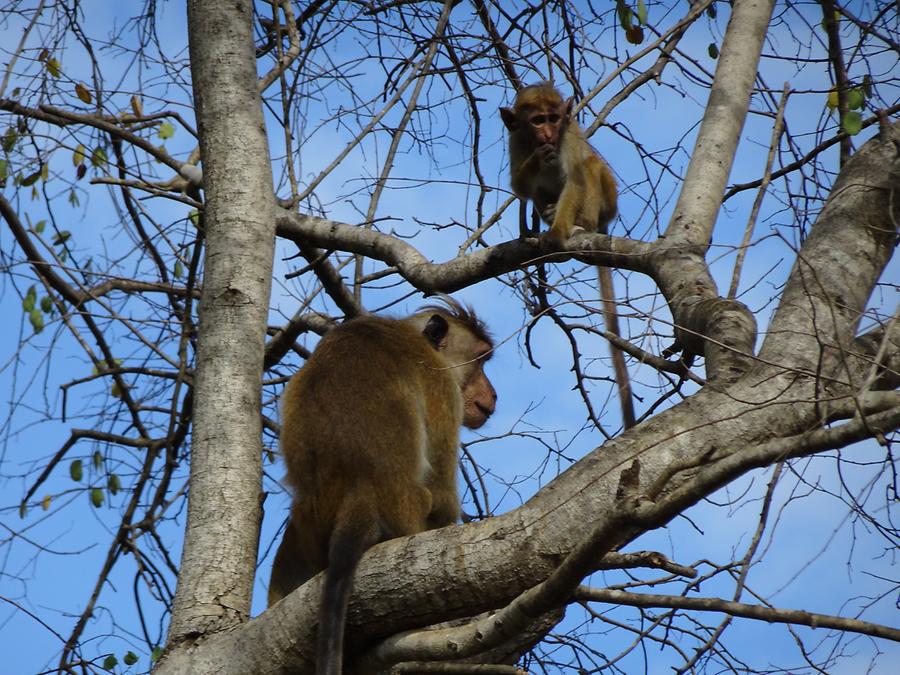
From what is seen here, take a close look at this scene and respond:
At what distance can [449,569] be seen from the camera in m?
3.45

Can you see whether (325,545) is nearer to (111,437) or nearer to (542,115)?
(111,437)

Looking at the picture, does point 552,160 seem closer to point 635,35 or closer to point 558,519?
point 635,35

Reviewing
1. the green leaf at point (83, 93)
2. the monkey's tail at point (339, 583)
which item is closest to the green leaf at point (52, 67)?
the green leaf at point (83, 93)

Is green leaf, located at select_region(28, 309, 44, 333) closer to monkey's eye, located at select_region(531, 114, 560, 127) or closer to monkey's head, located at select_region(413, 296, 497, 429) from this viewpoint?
monkey's head, located at select_region(413, 296, 497, 429)

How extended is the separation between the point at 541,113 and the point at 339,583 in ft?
15.6

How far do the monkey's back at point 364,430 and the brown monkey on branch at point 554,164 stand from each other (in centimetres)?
233

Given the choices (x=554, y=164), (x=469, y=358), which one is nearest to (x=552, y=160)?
(x=554, y=164)

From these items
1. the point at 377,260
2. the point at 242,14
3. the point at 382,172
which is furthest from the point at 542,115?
the point at 242,14

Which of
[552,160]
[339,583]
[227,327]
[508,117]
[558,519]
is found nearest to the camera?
[558,519]

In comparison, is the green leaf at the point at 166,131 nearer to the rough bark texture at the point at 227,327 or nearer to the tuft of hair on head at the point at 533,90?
the rough bark texture at the point at 227,327

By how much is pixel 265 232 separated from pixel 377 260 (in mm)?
1126

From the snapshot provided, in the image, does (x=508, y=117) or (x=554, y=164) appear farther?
(x=508, y=117)

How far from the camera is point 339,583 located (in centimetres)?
370

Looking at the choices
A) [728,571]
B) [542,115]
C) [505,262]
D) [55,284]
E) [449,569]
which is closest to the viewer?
[728,571]
